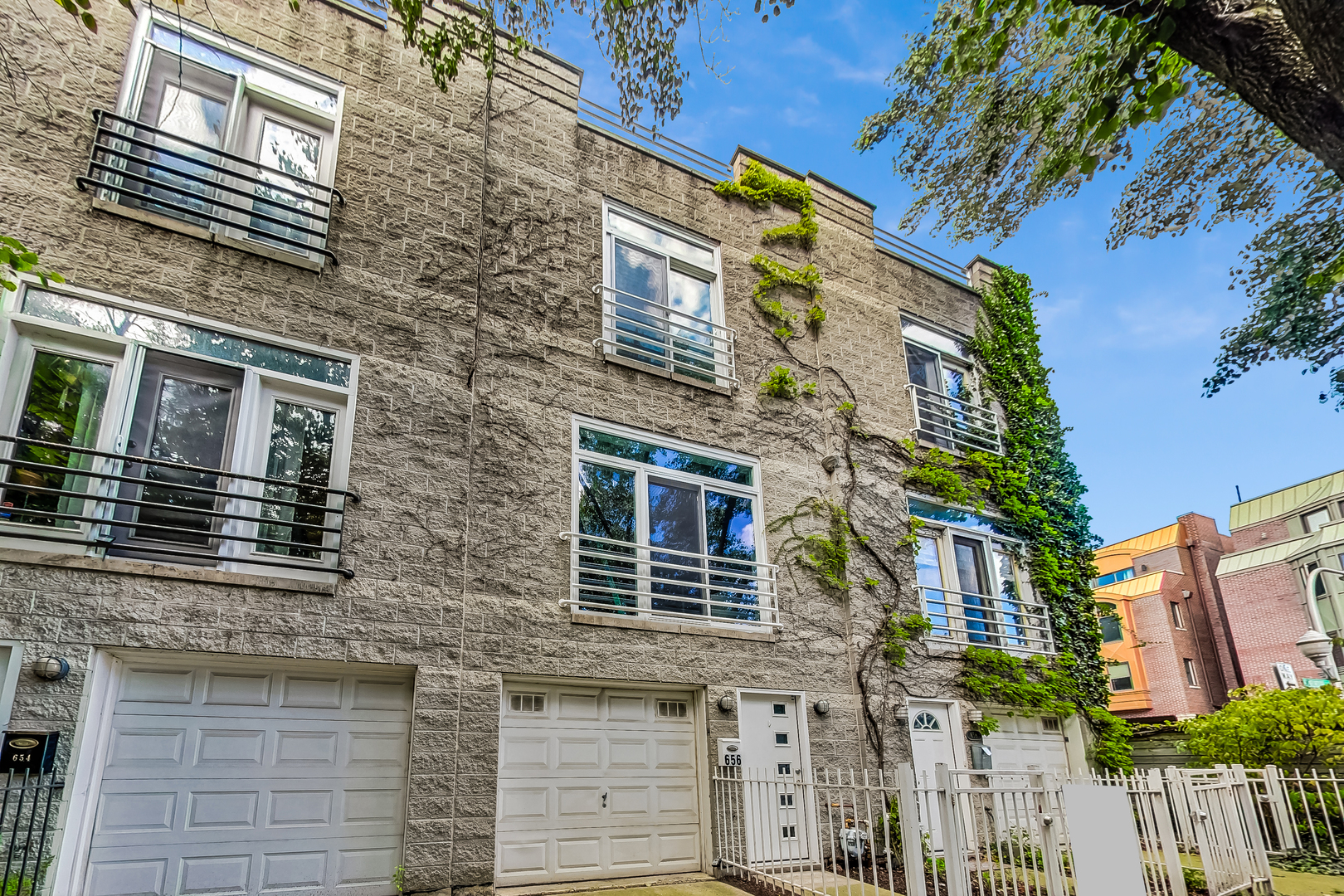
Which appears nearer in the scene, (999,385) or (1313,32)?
(1313,32)

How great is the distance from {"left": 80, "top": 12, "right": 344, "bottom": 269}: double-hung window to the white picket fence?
714 cm

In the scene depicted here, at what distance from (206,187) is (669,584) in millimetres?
6299

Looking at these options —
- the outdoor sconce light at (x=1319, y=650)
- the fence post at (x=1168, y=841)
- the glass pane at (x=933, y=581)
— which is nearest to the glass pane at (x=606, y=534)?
the glass pane at (x=933, y=581)

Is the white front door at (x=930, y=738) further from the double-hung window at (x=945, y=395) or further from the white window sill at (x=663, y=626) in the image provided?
the double-hung window at (x=945, y=395)

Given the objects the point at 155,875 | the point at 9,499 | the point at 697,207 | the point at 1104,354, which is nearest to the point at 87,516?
the point at 9,499

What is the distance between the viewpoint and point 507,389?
8.34 m

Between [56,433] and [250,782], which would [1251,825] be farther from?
[56,433]

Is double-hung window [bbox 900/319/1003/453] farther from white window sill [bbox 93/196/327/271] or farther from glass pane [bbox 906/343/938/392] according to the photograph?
white window sill [bbox 93/196/327/271]

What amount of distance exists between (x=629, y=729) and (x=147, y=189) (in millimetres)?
7082

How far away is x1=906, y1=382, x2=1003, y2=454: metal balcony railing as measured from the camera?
12195mm

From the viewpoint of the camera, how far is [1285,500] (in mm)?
25203

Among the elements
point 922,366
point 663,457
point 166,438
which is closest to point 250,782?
point 166,438

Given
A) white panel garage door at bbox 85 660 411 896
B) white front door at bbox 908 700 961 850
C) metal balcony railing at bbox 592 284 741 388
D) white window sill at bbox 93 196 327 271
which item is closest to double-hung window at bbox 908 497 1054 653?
white front door at bbox 908 700 961 850

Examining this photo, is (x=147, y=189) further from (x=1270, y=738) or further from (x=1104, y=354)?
(x=1104, y=354)
